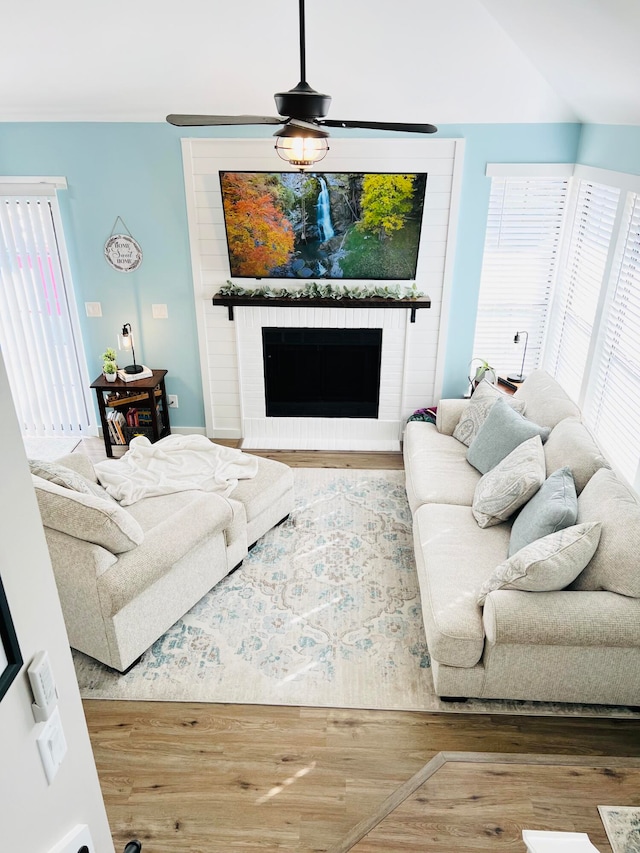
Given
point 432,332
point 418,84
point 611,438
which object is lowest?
point 611,438

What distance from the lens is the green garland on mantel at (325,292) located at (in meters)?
4.83

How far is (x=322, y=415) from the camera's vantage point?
5316 millimetres

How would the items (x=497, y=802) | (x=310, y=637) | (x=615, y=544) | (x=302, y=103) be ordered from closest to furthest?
(x=497, y=802) < (x=302, y=103) < (x=615, y=544) < (x=310, y=637)

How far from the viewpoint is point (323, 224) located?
465cm

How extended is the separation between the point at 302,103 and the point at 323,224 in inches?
90.6

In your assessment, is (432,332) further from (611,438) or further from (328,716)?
(328,716)

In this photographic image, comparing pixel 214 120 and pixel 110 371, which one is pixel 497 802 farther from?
pixel 110 371

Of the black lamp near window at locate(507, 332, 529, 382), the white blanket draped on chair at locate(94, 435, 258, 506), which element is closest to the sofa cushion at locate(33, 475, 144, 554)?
the white blanket draped on chair at locate(94, 435, 258, 506)

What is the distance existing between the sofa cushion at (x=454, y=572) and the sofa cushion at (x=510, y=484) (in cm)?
9

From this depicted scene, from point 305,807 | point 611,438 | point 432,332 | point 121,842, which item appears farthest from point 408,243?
point 121,842

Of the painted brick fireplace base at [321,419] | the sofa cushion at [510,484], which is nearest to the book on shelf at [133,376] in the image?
the painted brick fireplace base at [321,419]

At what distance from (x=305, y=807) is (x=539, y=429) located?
2.44 meters

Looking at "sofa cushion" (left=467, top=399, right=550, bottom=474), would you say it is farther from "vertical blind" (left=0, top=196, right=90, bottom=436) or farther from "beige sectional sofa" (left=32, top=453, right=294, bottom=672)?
"vertical blind" (left=0, top=196, right=90, bottom=436)

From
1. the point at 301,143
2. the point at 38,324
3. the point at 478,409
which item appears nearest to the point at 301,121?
the point at 301,143
